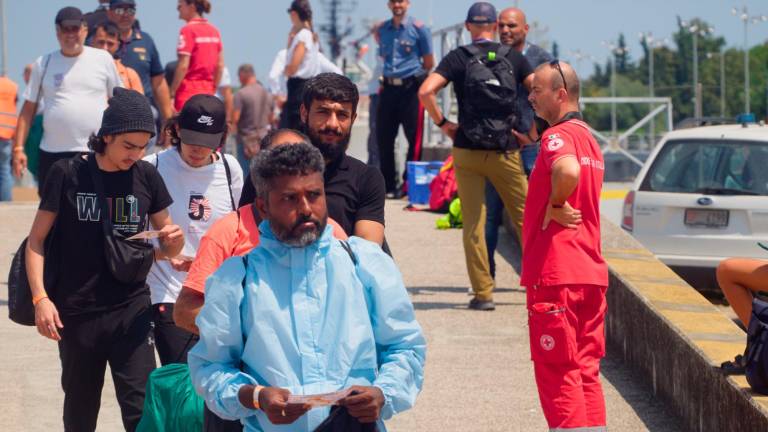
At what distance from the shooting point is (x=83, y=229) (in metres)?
5.67

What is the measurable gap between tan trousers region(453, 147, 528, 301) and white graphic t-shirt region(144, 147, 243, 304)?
3878 millimetres

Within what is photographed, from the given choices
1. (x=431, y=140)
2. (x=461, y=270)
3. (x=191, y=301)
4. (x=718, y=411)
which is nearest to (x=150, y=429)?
(x=191, y=301)

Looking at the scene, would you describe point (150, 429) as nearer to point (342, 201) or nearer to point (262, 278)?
point (342, 201)

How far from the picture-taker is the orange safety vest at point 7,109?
16.4 meters

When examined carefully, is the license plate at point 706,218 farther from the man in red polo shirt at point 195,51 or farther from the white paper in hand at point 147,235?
the white paper in hand at point 147,235

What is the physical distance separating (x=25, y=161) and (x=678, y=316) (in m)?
4.83

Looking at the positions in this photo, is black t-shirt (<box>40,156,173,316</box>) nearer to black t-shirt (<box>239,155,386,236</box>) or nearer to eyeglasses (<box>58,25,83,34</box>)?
black t-shirt (<box>239,155,386,236</box>)

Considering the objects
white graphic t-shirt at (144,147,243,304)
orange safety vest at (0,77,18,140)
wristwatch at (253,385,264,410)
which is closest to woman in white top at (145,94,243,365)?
white graphic t-shirt at (144,147,243,304)

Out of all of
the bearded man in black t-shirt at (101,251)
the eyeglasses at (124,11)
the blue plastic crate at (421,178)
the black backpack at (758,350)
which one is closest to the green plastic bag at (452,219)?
the blue plastic crate at (421,178)

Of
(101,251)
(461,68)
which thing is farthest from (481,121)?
(101,251)

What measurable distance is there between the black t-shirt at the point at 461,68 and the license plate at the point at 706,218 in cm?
279

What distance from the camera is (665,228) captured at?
1227 cm

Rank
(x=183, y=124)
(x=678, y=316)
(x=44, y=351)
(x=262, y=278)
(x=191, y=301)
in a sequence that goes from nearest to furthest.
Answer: (x=262, y=278) < (x=191, y=301) < (x=183, y=124) < (x=678, y=316) < (x=44, y=351)

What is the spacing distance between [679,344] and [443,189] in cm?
881
